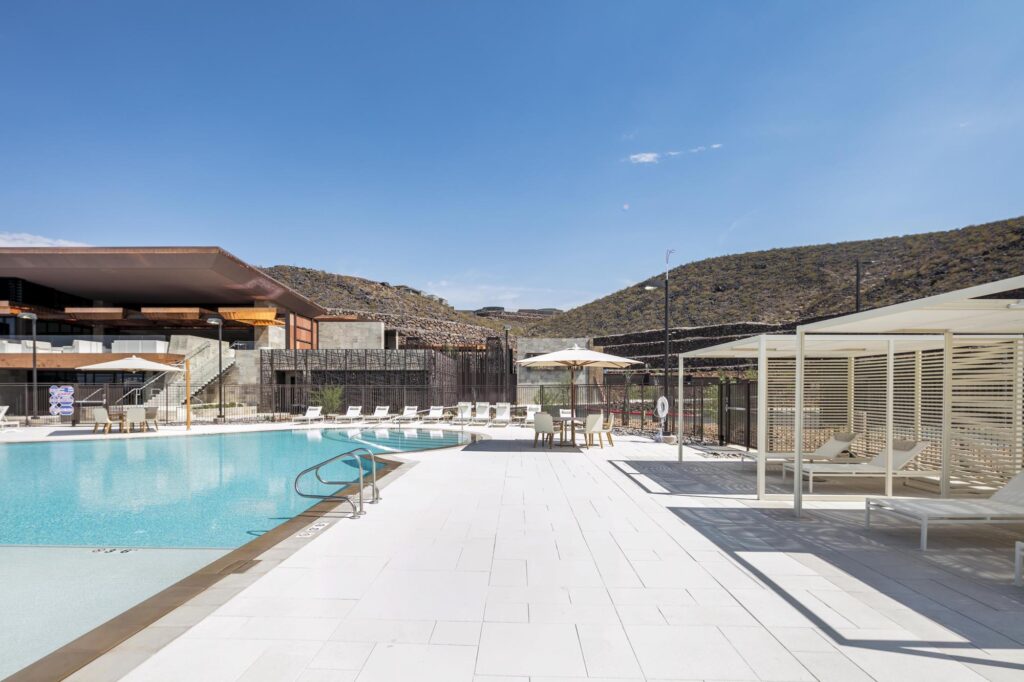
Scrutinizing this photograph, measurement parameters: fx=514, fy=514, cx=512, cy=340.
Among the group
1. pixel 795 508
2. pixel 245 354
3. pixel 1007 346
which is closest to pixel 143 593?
pixel 795 508

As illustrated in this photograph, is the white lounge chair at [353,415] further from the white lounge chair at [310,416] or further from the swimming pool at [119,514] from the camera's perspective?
the swimming pool at [119,514]

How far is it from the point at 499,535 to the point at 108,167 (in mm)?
19657

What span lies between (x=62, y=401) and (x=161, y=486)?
13.5 meters

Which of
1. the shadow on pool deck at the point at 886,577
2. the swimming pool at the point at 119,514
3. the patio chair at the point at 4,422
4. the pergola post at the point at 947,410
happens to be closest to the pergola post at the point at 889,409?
the pergola post at the point at 947,410

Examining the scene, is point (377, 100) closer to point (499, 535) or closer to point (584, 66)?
point (584, 66)

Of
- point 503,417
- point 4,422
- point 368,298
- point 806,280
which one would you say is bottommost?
point 4,422

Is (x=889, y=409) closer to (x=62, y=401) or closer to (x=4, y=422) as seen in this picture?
(x=62, y=401)

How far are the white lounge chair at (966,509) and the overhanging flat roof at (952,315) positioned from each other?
61.0 inches

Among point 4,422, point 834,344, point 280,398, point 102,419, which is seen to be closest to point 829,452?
point 834,344

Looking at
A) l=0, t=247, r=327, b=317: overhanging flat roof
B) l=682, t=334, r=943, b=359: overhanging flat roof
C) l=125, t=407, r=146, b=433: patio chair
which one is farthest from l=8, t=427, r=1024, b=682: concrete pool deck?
l=0, t=247, r=327, b=317: overhanging flat roof

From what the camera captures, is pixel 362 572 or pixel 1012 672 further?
pixel 362 572

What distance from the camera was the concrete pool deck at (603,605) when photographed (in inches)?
98.1

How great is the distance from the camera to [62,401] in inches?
693

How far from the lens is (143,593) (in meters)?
3.94
